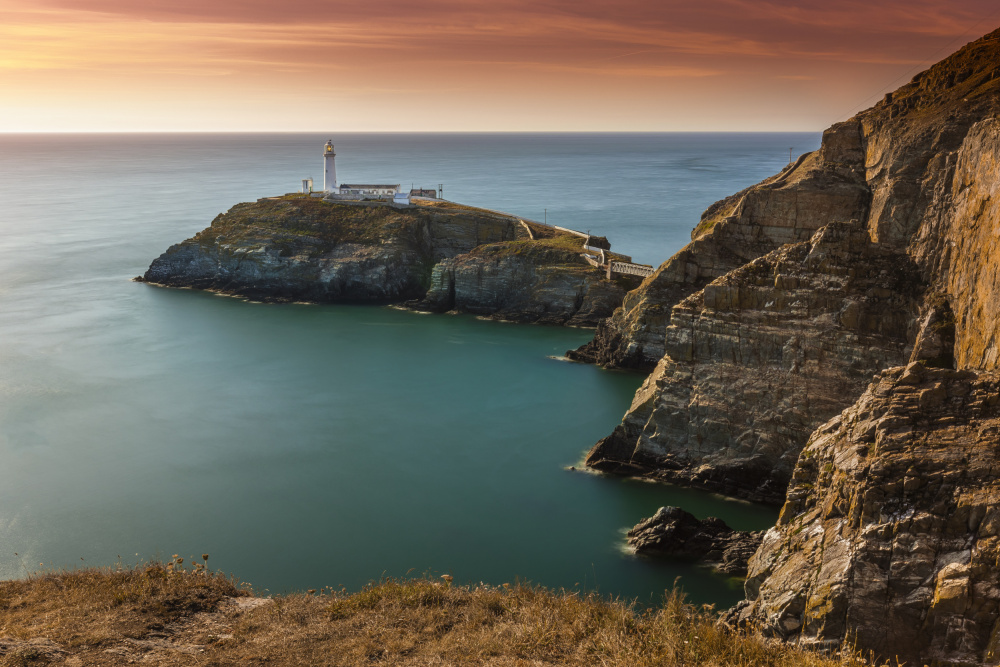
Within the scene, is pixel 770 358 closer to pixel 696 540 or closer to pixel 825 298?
pixel 825 298

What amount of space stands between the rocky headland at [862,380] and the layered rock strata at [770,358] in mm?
44

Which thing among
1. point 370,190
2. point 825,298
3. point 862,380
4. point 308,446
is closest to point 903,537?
point 862,380

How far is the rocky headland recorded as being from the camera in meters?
9.80

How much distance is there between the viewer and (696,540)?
18.1 metres

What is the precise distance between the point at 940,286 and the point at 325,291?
3928 centimetres

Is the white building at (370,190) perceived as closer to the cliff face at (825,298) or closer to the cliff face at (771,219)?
the cliff face at (771,219)

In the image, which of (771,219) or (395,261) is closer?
(771,219)

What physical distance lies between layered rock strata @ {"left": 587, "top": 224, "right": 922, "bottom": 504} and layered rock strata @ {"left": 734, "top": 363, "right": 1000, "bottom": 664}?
23.8 feet

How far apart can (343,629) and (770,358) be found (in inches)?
538

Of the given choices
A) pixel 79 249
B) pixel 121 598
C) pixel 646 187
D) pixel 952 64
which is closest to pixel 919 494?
pixel 121 598

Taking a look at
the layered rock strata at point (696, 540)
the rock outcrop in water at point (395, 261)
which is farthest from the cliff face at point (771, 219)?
the rock outcrop in water at point (395, 261)

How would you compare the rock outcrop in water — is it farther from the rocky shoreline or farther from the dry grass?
the dry grass

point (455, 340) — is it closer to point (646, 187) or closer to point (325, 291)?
point (325, 291)

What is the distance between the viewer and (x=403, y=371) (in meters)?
35.9
